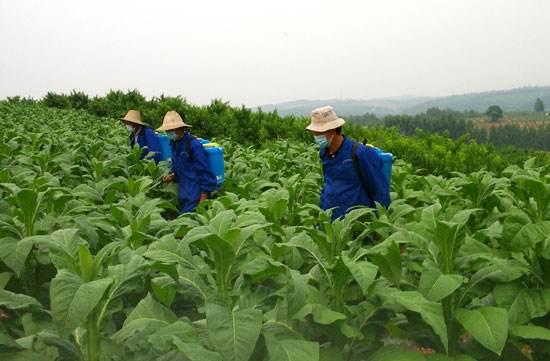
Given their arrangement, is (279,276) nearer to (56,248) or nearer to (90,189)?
(56,248)

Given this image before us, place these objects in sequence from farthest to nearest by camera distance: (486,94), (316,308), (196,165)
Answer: (486,94)
(196,165)
(316,308)

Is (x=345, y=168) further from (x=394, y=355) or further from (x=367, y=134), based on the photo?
(x=367, y=134)

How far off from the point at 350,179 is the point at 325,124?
0.51 metres

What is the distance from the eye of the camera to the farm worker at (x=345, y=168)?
467 cm

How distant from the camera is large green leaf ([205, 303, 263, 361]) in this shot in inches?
73.7

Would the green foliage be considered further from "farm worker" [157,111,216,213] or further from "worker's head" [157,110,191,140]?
"worker's head" [157,110,191,140]

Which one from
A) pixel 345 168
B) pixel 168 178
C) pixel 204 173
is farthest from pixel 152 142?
pixel 345 168

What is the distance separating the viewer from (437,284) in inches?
89.7

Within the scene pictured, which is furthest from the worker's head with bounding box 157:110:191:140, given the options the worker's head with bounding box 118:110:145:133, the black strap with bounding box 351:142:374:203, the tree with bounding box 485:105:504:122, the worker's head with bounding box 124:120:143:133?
the tree with bounding box 485:105:504:122

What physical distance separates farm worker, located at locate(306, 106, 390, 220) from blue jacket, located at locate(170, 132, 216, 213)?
5.33 feet

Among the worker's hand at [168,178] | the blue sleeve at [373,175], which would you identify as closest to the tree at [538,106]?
the worker's hand at [168,178]

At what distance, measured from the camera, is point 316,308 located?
2230 mm

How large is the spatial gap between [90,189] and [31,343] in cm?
257

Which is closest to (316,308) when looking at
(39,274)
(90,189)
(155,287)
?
(155,287)
